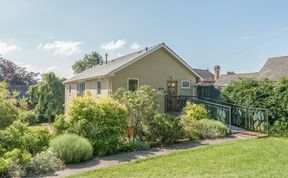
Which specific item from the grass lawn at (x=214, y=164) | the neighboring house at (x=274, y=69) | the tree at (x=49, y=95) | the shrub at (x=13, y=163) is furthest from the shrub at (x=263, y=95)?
the tree at (x=49, y=95)

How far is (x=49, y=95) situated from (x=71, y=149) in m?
29.0

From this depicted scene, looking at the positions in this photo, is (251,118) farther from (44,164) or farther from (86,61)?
(86,61)

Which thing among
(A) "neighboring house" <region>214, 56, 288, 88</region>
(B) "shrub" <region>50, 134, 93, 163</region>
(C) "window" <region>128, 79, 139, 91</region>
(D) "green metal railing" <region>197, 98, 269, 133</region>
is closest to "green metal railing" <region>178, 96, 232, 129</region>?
(D) "green metal railing" <region>197, 98, 269, 133</region>

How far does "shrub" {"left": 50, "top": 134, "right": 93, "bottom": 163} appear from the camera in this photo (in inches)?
328

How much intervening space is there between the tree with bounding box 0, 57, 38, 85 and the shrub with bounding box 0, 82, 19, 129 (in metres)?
43.4

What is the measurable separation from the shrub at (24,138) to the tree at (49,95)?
27348mm

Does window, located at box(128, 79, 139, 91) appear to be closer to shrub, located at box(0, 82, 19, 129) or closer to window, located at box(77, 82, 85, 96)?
window, located at box(77, 82, 85, 96)

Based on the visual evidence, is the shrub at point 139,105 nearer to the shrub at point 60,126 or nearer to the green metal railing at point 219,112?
the shrub at point 60,126

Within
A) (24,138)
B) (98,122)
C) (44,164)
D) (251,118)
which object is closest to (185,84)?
(251,118)

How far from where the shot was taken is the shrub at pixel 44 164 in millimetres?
7547

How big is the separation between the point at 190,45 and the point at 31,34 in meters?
11.4

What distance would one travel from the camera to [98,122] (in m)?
10.0

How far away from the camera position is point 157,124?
11133 mm

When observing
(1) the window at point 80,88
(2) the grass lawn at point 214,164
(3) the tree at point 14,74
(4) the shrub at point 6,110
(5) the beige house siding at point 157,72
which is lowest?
(2) the grass lawn at point 214,164
